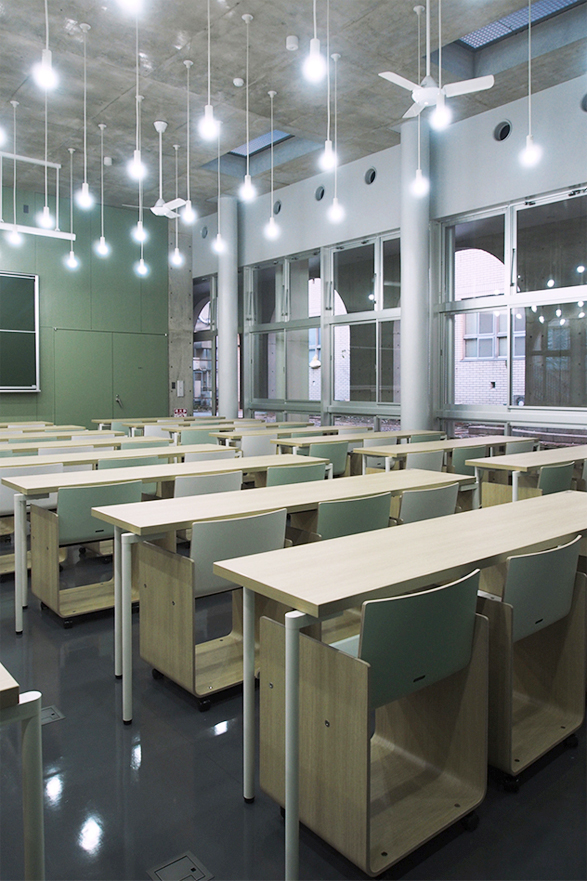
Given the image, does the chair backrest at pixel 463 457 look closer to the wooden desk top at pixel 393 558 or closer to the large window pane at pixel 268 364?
the wooden desk top at pixel 393 558

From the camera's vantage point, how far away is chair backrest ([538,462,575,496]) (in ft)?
14.6

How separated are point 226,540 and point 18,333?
9.91 m

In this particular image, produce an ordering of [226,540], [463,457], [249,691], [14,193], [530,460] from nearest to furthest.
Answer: [249,691] < [226,540] < [530,460] < [463,457] < [14,193]

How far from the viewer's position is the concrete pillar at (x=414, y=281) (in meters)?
8.17

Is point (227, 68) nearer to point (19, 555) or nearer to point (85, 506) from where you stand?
point (85, 506)

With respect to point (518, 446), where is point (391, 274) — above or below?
above

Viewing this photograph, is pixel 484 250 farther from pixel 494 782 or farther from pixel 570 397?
pixel 494 782

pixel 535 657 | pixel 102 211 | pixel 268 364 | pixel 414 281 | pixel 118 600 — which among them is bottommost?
pixel 535 657

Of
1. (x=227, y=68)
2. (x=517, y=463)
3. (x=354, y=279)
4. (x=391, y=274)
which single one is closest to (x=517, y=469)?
(x=517, y=463)

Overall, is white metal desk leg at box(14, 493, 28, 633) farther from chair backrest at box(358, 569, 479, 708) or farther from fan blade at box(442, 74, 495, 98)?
fan blade at box(442, 74, 495, 98)

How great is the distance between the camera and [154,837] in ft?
6.21

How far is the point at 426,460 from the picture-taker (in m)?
5.47

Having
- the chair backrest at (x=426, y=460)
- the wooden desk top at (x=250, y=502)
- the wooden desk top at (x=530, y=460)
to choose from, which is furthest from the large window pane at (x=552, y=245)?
the wooden desk top at (x=250, y=502)

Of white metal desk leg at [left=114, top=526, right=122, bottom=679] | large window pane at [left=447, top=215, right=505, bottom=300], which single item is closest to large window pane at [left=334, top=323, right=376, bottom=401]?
large window pane at [left=447, top=215, right=505, bottom=300]
